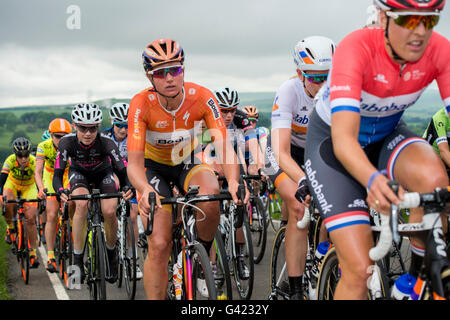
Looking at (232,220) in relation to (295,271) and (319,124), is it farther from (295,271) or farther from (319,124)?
(319,124)

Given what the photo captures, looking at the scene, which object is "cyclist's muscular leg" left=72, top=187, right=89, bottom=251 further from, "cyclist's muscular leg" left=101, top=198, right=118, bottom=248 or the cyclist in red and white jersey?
the cyclist in red and white jersey

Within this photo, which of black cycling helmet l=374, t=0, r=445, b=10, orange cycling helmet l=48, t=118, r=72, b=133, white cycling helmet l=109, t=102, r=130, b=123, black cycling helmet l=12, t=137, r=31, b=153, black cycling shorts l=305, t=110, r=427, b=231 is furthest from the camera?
black cycling helmet l=12, t=137, r=31, b=153

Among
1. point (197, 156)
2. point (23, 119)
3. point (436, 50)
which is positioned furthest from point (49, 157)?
point (23, 119)

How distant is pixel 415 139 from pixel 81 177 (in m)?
5.05

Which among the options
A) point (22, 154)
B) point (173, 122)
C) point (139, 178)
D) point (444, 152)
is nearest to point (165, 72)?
point (173, 122)

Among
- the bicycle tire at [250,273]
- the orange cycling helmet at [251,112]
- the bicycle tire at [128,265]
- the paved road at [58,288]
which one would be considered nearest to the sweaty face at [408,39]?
the bicycle tire at [250,273]

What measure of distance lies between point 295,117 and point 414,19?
2314 mm

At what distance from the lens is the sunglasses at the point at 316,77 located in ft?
14.7

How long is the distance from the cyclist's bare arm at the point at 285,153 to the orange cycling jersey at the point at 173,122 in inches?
18.2

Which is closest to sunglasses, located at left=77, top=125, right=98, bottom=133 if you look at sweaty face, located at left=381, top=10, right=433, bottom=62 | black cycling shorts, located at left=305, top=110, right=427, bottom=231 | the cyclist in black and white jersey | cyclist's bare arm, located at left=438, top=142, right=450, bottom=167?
the cyclist in black and white jersey

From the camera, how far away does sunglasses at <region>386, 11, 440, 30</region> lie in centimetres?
270

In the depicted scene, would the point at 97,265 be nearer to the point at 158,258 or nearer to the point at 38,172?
the point at 158,258

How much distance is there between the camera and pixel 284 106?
4770mm

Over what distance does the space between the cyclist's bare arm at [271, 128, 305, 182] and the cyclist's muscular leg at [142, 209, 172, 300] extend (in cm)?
110
